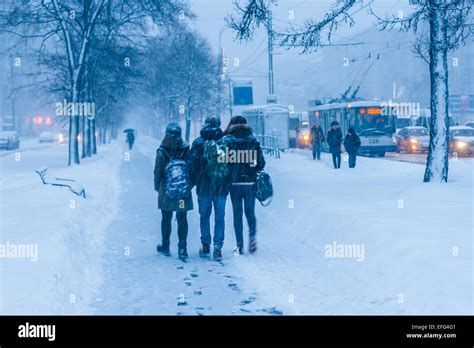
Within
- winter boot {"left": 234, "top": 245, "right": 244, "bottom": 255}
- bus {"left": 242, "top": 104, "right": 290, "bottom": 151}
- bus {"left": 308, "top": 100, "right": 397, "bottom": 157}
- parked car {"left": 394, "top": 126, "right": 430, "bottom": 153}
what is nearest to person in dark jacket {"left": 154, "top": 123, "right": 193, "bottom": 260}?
winter boot {"left": 234, "top": 245, "right": 244, "bottom": 255}

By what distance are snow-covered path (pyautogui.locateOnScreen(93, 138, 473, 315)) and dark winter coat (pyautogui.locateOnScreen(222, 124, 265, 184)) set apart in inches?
49.0

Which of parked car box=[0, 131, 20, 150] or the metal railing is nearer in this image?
the metal railing

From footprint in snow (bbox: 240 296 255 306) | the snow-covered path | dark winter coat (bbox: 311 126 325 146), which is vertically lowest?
footprint in snow (bbox: 240 296 255 306)

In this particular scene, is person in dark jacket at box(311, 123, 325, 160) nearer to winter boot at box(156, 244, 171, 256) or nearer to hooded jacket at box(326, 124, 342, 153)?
hooded jacket at box(326, 124, 342, 153)

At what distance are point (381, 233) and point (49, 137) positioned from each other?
247 feet

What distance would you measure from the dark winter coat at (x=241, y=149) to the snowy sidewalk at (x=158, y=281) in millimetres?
1278

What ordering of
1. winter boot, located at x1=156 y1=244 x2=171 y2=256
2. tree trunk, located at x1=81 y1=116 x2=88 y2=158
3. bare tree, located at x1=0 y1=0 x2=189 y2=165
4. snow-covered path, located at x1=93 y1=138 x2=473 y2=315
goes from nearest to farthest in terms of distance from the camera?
snow-covered path, located at x1=93 y1=138 x2=473 y2=315
winter boot, located at x1=156 y1=244 x2=171 y2=256
bare tree, located at x1=0 y1=0 x2=189 y2=165
tree trunk, located at x1=81 y1=116 x2=88 y2=158

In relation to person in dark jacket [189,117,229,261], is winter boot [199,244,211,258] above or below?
below

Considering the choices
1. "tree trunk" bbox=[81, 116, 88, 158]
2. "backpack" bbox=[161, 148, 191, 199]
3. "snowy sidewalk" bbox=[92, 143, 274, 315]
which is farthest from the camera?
Result: "tree trunk" bbox=[81, 116, 88, 158]

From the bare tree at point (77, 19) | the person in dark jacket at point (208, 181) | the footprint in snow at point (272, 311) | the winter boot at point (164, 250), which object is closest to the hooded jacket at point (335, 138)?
the bare tree at point (77, 19)

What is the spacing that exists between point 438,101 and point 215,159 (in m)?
8.34

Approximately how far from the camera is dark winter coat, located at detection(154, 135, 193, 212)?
980 centimetres
